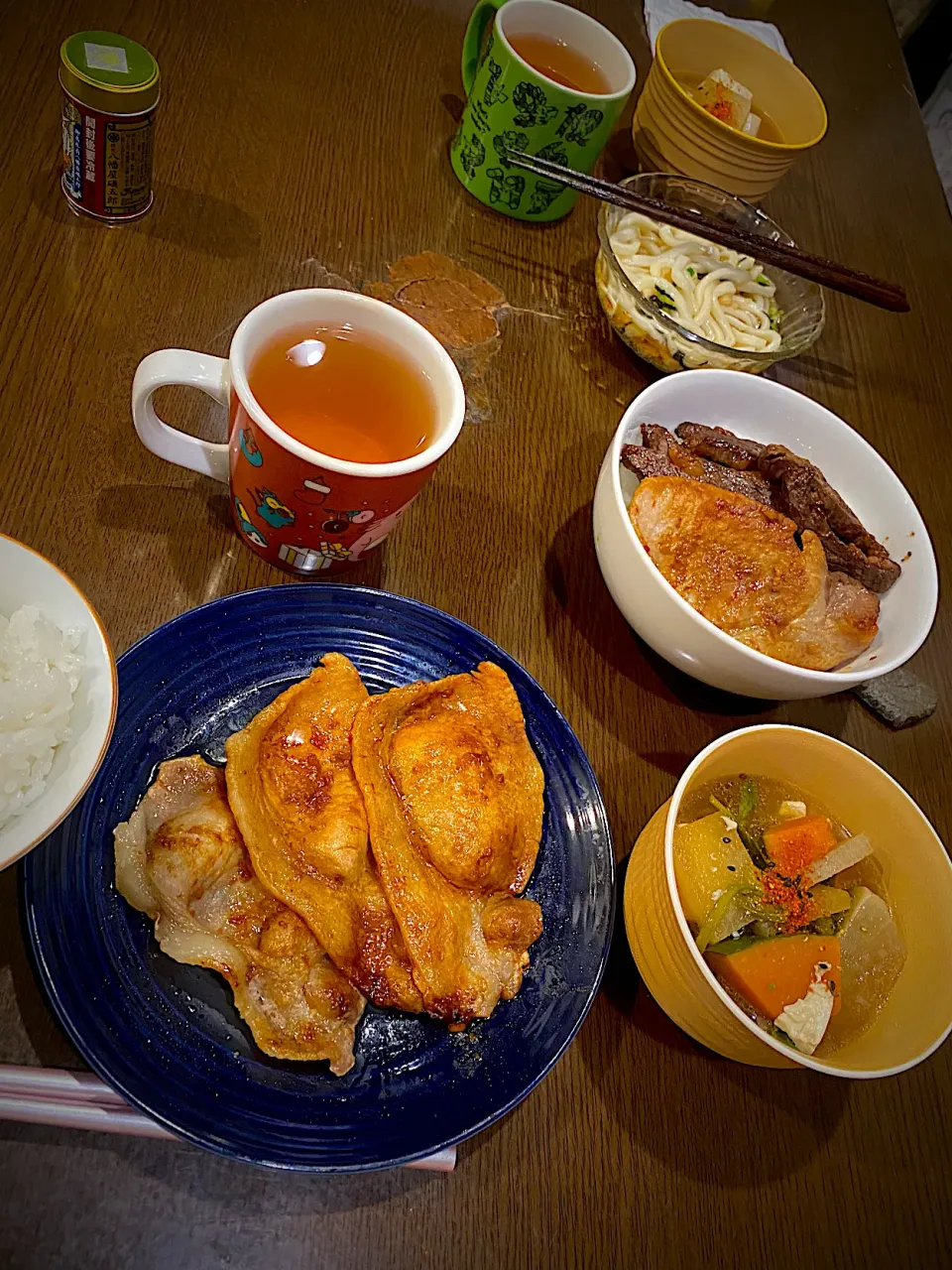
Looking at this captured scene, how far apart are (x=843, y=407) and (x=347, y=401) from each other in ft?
3.83

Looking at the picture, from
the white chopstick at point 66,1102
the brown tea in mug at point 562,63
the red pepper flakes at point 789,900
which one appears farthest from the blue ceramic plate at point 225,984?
the brown tea in mug at point 562,63

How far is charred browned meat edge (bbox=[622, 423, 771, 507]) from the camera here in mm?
1354

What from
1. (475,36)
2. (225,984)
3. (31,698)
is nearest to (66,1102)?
(225,984)

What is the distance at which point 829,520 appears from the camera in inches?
57.0

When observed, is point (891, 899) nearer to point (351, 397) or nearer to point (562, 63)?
point (351, 397)

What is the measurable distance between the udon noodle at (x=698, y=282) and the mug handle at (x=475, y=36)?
1.38 feet

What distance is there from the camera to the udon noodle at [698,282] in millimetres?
1674

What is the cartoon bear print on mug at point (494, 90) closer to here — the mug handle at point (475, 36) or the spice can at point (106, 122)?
the mug handle at point (475, 36)

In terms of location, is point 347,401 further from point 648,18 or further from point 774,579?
point 648,18

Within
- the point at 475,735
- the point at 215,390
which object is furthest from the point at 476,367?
the point at 475,735

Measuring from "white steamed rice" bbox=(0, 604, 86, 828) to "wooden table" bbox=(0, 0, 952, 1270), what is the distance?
0.19 metres

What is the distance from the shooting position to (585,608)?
4.57 ft

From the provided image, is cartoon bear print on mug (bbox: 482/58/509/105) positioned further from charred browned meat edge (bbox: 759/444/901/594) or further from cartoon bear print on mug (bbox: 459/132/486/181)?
charred browned meat edge (bbox: 759/444/901/594)

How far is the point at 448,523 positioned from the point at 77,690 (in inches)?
26.4
